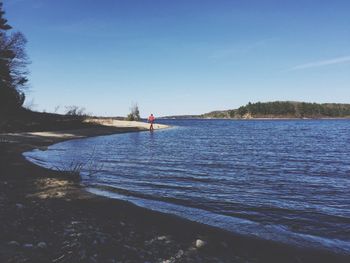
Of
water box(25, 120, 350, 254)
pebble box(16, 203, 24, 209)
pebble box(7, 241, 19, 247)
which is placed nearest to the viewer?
pebble box(7, 241, 19, 247)

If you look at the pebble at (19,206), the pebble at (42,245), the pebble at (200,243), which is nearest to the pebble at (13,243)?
the pebble at (42,245)

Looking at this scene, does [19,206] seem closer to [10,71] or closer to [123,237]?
[123,237]

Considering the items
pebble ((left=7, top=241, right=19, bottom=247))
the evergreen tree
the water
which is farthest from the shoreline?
the evergreen tree

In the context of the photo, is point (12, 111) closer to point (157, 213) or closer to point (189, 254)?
point (157, 213)

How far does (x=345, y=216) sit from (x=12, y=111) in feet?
144

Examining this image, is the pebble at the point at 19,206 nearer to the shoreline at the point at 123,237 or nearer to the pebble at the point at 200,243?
the shoreline at the point at 123,237

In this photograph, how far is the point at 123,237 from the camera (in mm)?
8914

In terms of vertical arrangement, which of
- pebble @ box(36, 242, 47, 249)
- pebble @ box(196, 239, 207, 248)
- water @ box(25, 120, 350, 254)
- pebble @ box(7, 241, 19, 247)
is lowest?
water @ box(25, 120, 350, 254)

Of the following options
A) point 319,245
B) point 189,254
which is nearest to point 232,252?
point 189,254

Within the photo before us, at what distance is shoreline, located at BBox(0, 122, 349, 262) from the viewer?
7.54 m

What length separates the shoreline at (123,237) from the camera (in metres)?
7.54

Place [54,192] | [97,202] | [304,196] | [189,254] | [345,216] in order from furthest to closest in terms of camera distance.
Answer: [304,196]
[54,192]
[97,202]
[345,216]
[189,254]

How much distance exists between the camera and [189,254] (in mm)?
8148

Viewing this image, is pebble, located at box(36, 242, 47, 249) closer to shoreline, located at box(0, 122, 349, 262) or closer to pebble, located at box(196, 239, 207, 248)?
shoreline, located at box(0, 122, 349, 262)
